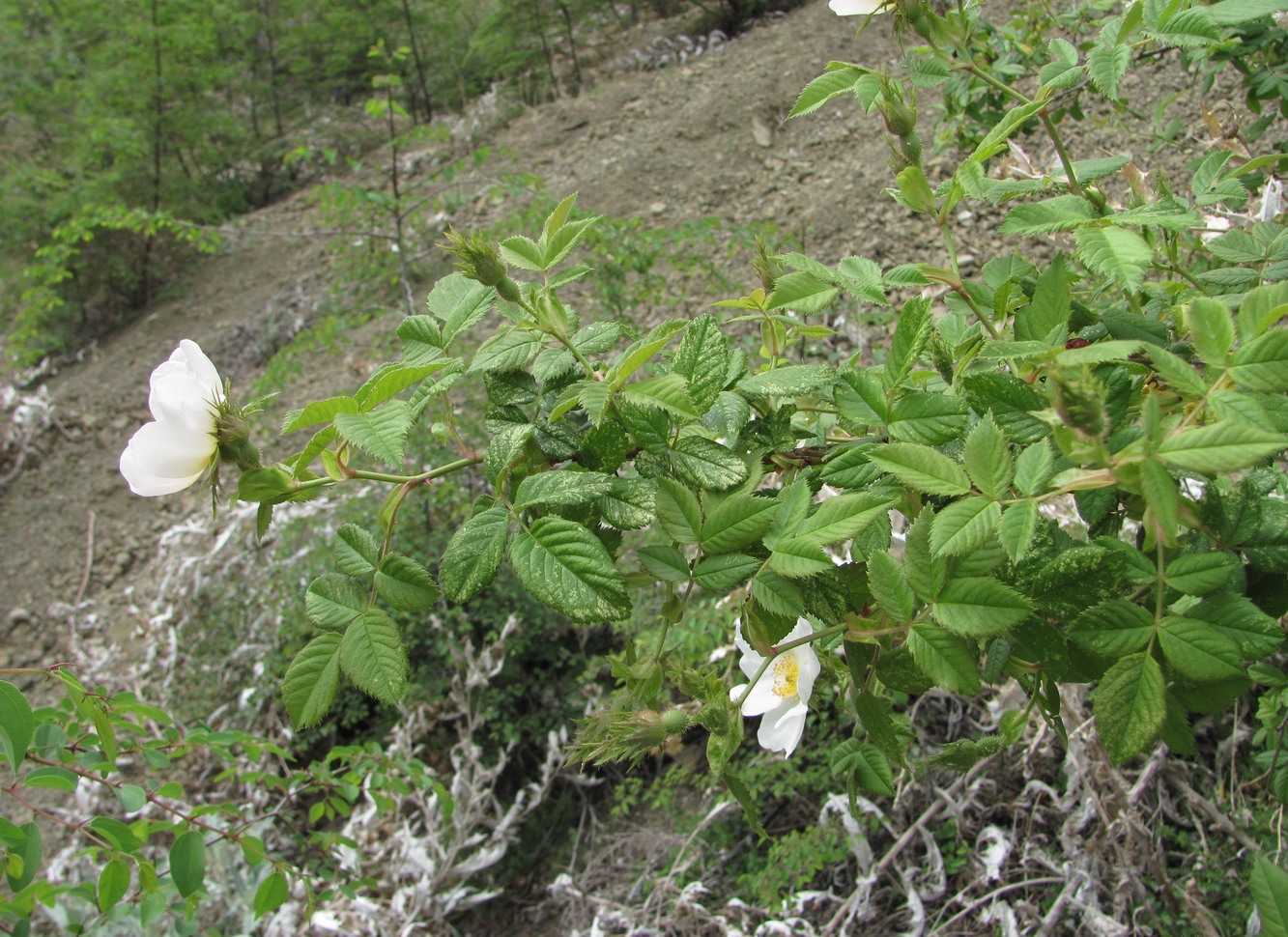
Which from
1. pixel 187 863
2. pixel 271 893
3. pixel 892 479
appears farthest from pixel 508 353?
pixel 271 893

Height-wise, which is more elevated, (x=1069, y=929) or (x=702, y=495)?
(x=702, y=495)

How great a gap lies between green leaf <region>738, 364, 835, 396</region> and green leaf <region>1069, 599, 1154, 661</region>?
0.23 m

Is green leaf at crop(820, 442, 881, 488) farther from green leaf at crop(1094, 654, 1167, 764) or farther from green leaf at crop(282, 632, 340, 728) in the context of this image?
green leaf at crop(282, 632, 340, 728)

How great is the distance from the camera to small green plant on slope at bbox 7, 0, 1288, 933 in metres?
0.51

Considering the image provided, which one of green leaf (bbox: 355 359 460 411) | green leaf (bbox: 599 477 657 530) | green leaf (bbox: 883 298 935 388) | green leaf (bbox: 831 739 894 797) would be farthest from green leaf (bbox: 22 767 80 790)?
green leaf (bbox: 883 298 935 388)

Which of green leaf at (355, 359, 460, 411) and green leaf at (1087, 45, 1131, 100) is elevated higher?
green leaf at (1087, 45, 1131, 100)

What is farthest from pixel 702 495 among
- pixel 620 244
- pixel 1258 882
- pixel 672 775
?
pixel 620 244

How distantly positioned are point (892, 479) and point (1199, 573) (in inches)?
7.5

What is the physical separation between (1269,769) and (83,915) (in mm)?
1951

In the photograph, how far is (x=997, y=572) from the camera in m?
0.58

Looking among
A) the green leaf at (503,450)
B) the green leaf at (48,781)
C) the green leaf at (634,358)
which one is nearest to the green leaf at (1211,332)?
the green leaf at (634,358)

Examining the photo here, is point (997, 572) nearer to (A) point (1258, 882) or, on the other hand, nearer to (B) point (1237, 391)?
(B) point (1237, 391)

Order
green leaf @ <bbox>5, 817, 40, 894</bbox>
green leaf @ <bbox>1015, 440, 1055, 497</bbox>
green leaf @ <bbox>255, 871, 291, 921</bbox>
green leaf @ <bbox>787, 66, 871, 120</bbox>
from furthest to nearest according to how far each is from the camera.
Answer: green leaf @ <bbox>255, 871, 291, 921</bbox>, green leaf @ <bbox>5, 817, 40, 894</bbox>, green leaf @ <bbox>787, 66, 871, 120</bbox>, green leaf @ <bbox>1015, 440, 1055, 497</bbox>

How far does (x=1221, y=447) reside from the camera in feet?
1.41
